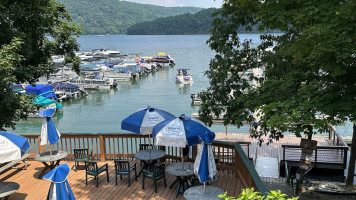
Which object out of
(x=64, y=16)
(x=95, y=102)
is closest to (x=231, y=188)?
(x=64, y=16)

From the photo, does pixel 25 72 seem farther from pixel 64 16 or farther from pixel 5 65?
pixel 64 16

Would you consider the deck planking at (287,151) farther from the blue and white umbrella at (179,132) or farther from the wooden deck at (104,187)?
the blue and white umbrella at (179,132)

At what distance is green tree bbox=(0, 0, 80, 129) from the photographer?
30.2 feet

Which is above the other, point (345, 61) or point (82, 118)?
point (345, 61)

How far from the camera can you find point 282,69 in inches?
410

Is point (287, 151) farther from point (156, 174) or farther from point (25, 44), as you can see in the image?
point (25, 44)

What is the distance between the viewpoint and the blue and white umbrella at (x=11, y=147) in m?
6.57

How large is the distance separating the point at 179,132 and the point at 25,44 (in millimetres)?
6727

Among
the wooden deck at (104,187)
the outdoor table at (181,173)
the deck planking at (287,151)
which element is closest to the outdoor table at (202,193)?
the outdoor table at (181,173)

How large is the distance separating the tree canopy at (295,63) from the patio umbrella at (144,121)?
8.46 ft

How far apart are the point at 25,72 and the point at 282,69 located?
8.61 meters

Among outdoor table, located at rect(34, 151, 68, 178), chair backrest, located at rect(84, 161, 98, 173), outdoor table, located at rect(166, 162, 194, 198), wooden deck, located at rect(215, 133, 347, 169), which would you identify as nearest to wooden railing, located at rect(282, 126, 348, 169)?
wooden deck, located at rect(215, 133, 347, 169)

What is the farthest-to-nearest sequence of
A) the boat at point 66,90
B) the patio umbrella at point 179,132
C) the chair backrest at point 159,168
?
the boat at point 66,90 < the chair backrest at point 159,168 < the patio umbrella at point 179,132

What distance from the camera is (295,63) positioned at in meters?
9.08
